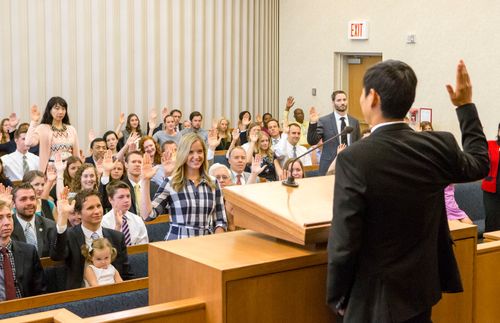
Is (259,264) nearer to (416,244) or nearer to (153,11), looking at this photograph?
(416,244)

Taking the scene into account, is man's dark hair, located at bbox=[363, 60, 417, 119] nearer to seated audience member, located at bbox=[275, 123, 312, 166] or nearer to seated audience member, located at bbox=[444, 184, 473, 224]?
seated audience member, located at bbox=[444, 184, 473, 224]

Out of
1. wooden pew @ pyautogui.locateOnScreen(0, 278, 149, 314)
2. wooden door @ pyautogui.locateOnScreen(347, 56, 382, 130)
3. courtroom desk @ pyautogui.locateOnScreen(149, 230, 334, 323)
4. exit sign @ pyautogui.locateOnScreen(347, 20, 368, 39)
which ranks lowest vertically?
wooden pew @ pyautogui.locateOnScreen(0, 278, 149, 314)

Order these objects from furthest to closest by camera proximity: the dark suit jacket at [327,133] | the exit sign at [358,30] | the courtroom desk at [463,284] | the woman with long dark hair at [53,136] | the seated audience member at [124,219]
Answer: the exit sign at [358,30] → the dark suit jacket at [327,133] → the woman with long dark hair at [53,136] → the seated audience member at [124,219] → the courtroom desk at [463,284]

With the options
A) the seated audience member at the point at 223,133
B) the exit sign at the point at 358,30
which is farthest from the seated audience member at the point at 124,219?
the exit sign at the point at 358,30

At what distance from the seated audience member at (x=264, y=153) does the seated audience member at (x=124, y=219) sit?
3.02m

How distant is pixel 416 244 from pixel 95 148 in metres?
6.67

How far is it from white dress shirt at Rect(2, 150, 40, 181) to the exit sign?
5.98 metres

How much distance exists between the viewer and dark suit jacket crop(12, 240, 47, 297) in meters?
4.54

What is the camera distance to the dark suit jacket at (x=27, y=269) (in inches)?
179

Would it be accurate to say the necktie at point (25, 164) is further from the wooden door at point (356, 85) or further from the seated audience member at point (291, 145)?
the wooden door at point (356, 85)

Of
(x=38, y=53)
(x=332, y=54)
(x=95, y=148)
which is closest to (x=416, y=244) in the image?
(x=95, y=148)

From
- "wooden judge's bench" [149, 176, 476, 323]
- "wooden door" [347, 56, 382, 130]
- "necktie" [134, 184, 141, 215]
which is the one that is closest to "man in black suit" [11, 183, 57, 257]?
"necktie" [134, 184, 141, 215]

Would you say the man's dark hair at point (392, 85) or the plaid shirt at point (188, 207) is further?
the plaid shirt at point (188, 207)

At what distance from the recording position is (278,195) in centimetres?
288
